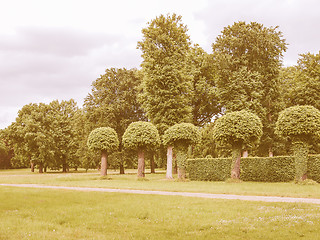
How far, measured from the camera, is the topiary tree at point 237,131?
986 inches

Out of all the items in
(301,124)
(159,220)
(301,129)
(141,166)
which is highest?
(301,124)

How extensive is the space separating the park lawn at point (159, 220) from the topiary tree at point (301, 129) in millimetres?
12230

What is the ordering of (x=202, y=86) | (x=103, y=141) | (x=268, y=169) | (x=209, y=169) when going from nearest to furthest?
(x=268, y=169) < (x=209, y=169) < (x=103, y=141) < (x=202, y=86)

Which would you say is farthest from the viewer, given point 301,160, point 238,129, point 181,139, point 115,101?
point 115,101

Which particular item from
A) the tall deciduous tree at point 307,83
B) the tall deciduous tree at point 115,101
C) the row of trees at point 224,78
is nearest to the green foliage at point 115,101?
the tall deciduous tree at point 115,101

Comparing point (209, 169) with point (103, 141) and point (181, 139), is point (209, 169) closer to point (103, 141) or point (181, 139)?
point (181, 139)

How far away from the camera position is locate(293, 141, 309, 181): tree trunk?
884 inches

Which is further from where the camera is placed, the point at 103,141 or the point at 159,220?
the point at 103,141

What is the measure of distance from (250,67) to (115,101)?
20.1 metres

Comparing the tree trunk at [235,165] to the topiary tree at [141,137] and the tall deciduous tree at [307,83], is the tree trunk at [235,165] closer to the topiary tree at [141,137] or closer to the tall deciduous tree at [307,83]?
the topiary tree at [141,137]

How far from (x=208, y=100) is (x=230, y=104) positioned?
6.69 metres

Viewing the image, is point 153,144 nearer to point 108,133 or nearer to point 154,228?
point 108,133

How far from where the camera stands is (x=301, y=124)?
73.0 feet

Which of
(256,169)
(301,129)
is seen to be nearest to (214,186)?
(256,169)
